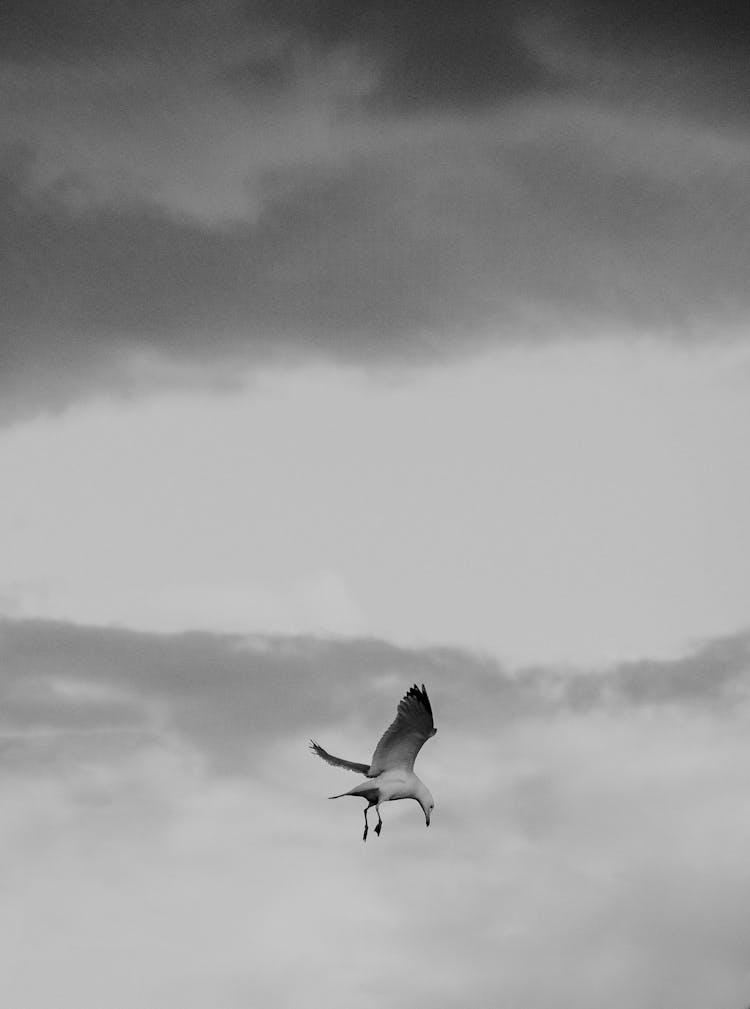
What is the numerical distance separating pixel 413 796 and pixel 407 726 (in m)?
3.87

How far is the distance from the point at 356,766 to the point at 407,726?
3.49 metres

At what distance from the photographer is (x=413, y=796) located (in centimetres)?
8400

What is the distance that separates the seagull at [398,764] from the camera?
269 ft

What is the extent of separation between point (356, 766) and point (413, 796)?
301 centimetres

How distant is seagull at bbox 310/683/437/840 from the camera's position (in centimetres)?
8200

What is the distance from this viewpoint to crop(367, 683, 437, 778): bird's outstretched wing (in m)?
81.2

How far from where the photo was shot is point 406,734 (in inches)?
3260

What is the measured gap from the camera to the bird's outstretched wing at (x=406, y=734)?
81.2m

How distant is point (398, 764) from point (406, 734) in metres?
2.22

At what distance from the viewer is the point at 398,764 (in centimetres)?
8431

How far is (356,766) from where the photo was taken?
83875 millimetres
